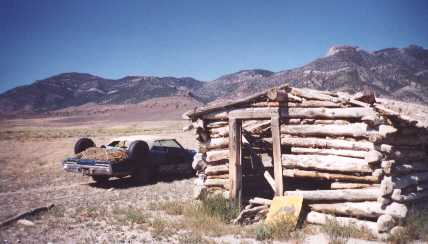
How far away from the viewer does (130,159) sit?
13523mm

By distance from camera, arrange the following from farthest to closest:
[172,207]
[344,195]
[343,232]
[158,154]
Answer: [158,154] → [172,207] → [344,195] → [343,232]

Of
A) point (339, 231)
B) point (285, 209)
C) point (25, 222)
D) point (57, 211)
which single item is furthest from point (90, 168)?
point (339, 231)

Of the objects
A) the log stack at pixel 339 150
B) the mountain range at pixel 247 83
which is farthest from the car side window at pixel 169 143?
the mountain range at pixel 247 83

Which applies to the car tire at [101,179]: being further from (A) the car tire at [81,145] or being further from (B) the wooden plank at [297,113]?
(B) the wooden plank at [297,113]

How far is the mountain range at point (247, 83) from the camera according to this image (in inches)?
2422

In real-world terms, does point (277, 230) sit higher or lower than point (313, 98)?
lower

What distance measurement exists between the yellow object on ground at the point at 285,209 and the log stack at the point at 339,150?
0.30 metres

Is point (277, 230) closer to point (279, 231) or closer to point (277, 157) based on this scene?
point (279, 231)

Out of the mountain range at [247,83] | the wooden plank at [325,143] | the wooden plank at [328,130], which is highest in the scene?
the mountain range at [247,83]

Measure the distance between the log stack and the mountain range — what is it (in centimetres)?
3950

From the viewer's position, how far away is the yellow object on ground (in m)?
8.35

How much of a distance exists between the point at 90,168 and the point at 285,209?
23.3 feet

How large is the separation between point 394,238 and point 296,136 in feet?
10.5

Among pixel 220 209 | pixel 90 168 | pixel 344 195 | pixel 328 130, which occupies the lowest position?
pixel 220 209
